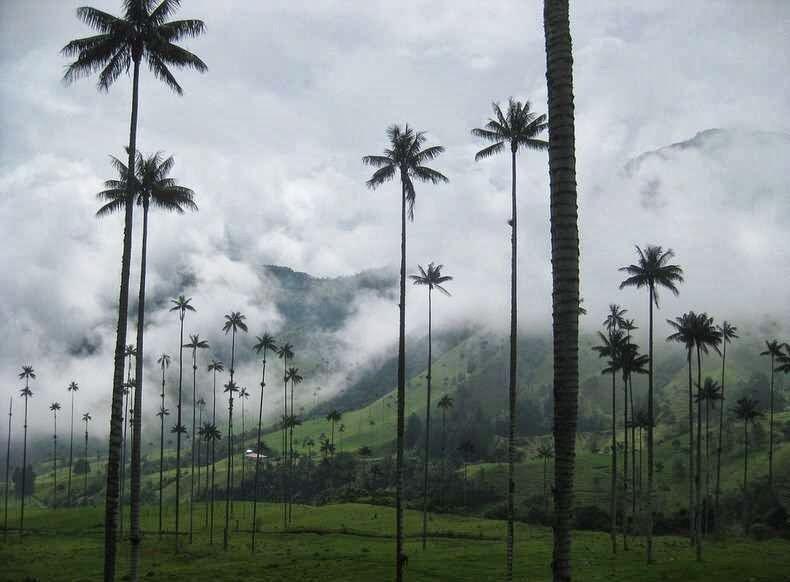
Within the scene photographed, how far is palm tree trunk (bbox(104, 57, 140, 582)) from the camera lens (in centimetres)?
2805

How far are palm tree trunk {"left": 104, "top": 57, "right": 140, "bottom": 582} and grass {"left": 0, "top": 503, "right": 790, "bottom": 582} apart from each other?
24.6 meters

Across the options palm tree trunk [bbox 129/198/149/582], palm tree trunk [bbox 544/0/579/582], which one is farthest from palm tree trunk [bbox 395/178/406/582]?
palm tree trunk [bbox 544/0/579/582]

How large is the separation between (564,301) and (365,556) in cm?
5866

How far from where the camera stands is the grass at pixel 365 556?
52.2 m

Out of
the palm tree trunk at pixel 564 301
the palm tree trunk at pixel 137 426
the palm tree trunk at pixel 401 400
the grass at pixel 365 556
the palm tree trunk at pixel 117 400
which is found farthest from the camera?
the grass at pixel 365 556

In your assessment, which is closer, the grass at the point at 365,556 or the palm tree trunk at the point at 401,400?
the palm tree trunk at the point at 401,400

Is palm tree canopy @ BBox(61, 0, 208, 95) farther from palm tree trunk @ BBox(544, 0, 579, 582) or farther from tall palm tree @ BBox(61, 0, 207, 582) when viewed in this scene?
palm tree trunk @ BBox(544, 0, 579, 582)

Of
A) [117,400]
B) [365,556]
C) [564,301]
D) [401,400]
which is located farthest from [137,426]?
[365,556]

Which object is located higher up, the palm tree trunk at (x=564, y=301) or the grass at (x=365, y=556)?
the palm tree trunk at (x=564, y=301)

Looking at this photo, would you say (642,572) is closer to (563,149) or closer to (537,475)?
(563,149)

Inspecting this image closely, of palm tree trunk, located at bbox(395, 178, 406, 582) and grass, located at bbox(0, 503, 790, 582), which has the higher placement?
palm tree trunk, located at bbox(395, 178, 406, 582)

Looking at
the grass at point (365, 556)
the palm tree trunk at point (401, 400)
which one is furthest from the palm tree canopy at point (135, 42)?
the grass at point (365, 556)

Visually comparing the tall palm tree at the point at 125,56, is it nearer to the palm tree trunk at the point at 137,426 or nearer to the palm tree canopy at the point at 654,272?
the palm tree trunk at the point at 137,426

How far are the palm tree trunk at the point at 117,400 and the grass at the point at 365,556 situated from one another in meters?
24.6
